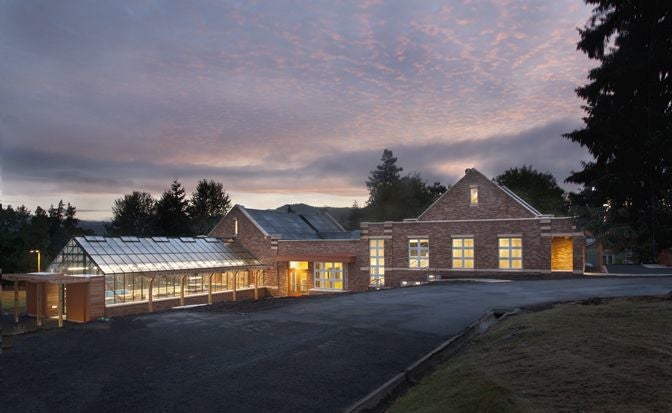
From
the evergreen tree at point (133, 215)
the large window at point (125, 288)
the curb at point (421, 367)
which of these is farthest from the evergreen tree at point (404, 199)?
the curb at point (421, 367)

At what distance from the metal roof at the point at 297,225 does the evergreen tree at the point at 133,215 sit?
4300 cm

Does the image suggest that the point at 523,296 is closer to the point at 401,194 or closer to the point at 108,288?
the point at 108,288

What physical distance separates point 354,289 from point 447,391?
2717cm

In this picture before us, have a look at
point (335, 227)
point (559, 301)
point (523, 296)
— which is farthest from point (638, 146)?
point (335, 227)

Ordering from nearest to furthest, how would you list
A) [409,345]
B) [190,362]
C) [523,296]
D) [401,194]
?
Result: [190,362] → [409,345] → [523,296] → [401,194]

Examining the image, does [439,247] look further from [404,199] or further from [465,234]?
[404,199]

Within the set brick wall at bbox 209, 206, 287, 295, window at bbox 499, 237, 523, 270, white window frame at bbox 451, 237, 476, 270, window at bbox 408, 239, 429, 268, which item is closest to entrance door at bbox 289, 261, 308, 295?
brick wall at bbox 209, 206, 287, 295

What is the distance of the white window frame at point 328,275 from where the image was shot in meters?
35.0

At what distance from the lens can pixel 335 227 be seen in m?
49.3

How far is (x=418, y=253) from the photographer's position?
32688 millimetres

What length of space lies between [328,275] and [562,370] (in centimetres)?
2857

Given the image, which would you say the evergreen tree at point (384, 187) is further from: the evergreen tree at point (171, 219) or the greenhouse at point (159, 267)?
the greenhouse at point (159, 267)

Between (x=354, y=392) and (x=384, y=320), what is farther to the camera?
(x=384, y=320)

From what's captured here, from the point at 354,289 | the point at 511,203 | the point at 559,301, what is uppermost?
the point at 511,203
